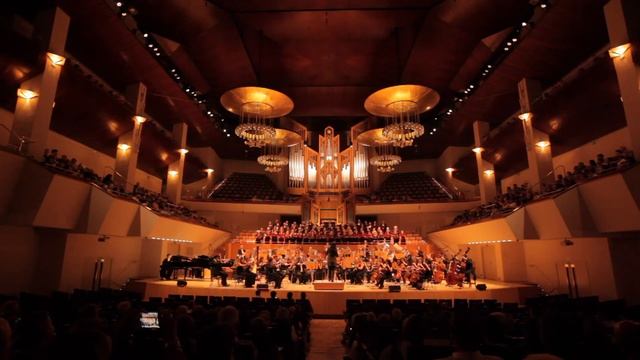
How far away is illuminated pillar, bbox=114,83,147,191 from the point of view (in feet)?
39.4

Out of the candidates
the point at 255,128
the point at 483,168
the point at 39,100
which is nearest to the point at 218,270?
the point at 255,128

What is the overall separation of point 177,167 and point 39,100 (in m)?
8.65

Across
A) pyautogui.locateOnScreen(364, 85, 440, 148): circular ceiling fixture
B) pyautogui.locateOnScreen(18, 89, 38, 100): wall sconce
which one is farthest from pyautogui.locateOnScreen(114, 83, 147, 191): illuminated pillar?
pyautogui.locateOnScreen(364, 85, 440, 148): circular ceiling fixture

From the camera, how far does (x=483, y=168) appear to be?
1537 centimetres

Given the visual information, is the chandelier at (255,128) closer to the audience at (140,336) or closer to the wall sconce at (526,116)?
the audience at (140,336)

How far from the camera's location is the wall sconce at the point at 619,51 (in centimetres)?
715

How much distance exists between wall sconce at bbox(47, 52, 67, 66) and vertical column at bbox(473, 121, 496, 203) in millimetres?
14533

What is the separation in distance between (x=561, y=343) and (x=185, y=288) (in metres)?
8.94

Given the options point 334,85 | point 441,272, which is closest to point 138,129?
point 334,85

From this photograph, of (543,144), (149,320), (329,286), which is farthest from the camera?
(543,144)

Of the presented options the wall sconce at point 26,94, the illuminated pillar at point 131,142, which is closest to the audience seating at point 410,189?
the illuminated pillar at point 131,142

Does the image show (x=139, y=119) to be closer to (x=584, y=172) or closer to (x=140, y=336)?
(x=140, y=336)

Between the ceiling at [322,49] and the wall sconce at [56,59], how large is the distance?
1.01ft

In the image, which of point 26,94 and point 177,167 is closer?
point 26,94
